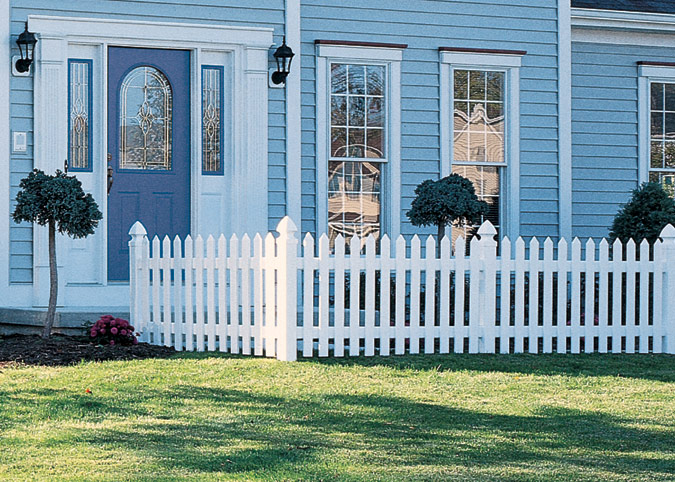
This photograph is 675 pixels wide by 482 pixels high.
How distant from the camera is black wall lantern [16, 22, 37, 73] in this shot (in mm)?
9414

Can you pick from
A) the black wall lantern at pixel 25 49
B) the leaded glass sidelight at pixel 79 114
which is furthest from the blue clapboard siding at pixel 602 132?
the black wall lantern at pixel 25 49

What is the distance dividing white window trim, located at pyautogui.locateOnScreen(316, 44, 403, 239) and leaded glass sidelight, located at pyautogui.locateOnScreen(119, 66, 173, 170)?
1569 millimetres

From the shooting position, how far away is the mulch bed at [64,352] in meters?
7.33

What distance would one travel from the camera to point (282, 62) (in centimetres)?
1023

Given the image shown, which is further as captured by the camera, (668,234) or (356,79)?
(356,79)

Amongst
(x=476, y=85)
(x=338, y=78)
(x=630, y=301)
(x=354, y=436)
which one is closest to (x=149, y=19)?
(x=338, y=78)

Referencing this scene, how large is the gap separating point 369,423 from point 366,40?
20.4ft

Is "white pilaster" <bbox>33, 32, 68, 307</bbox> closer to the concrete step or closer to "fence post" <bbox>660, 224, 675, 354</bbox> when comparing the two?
the concrete step

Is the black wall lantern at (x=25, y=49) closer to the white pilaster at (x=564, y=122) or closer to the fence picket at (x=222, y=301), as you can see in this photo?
the fence picket at (x=222, y=301)

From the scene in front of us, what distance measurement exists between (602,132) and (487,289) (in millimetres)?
4386

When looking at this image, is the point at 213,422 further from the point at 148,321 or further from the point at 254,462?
the point at 148,321

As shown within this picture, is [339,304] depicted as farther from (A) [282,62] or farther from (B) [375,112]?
(B) [375,112]

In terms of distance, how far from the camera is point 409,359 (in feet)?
24.8

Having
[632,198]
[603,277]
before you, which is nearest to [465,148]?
[632,198]
